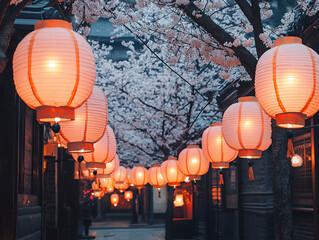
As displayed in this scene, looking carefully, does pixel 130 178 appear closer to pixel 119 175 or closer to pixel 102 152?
pixel 119 175

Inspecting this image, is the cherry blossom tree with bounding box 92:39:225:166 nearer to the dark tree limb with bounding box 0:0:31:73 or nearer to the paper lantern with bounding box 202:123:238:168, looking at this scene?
the paper lantern with bounding box 202:123:238:168

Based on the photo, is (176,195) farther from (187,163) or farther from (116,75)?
(187,163)

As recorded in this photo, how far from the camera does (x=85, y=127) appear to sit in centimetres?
640

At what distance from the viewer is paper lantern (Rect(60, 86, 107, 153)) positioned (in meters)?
6.39

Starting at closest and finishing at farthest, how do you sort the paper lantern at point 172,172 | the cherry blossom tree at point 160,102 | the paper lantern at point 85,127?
the paper lantern at point 85,127
the paper lantern at point 172,172
the cherry blossom tree at point 160,102

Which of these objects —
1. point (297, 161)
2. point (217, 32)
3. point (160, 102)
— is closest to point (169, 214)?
point (160, 102)

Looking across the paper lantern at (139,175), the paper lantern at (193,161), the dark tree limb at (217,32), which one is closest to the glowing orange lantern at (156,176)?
the paper lantern at (139,175)

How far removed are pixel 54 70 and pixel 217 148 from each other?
20.3 ft

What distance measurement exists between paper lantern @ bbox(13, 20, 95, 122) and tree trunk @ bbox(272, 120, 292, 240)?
380 centimetres

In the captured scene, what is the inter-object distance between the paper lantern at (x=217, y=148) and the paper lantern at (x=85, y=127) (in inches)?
155

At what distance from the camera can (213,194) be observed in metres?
21.5

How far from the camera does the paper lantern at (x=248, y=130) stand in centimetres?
751

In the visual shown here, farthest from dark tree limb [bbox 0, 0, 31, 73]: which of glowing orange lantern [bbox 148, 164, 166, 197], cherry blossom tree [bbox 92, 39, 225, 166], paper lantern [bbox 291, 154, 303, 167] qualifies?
cherry blossom tree [bbox 92, 39, 225, 166]

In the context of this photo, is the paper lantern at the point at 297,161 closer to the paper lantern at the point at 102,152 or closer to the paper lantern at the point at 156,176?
the paper lantern at the point at 102,152
